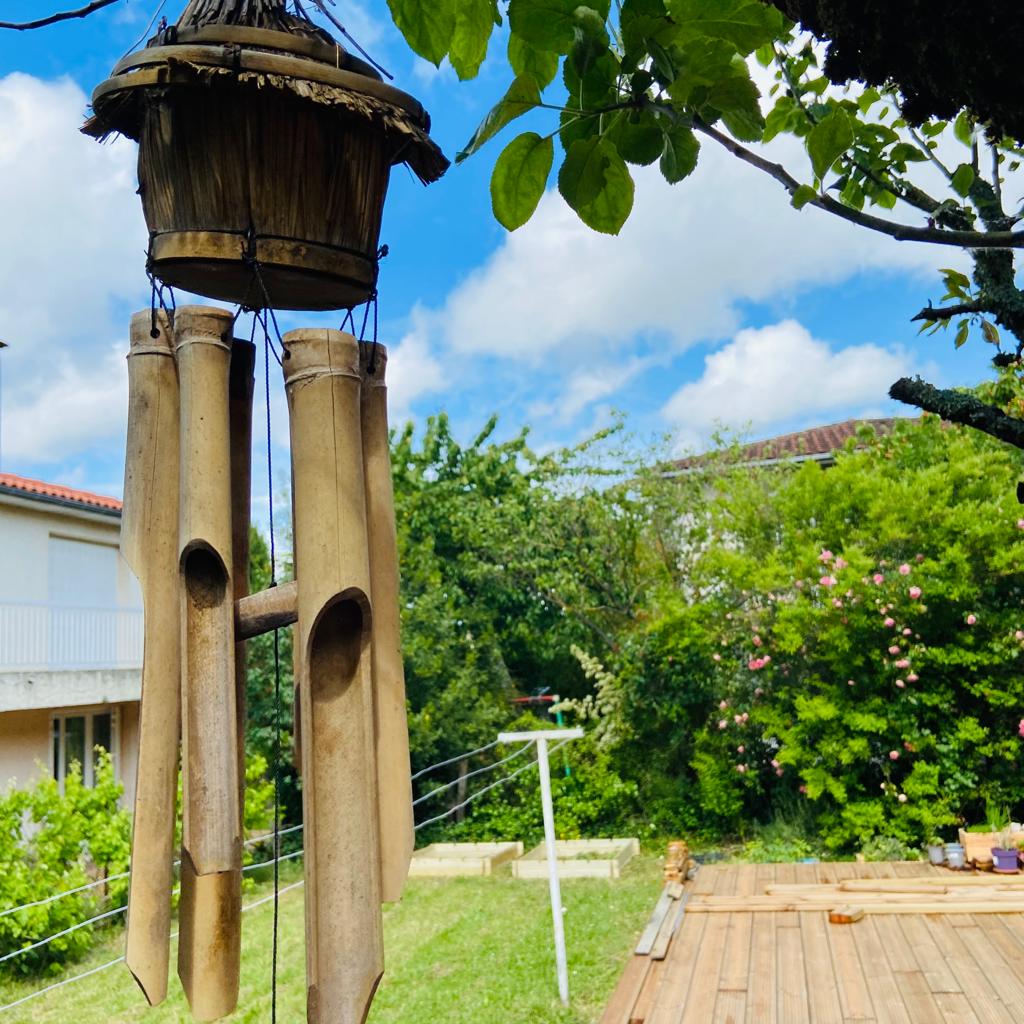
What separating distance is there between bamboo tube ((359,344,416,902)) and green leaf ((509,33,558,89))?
80 cm

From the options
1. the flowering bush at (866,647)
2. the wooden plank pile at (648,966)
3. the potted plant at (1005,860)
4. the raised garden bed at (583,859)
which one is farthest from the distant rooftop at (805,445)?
the wooden plank pile at (648,966)

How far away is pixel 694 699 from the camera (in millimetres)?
9375

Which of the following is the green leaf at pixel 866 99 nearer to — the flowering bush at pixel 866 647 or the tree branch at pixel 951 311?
the tree branch at pixel 951 311

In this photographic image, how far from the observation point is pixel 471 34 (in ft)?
3.05

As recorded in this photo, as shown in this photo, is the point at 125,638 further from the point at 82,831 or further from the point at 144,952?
the point at 144,952

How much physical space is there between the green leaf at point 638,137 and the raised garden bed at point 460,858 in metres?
8.63

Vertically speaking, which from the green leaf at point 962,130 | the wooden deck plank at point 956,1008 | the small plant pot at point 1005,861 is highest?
the green leaf at point 962,130

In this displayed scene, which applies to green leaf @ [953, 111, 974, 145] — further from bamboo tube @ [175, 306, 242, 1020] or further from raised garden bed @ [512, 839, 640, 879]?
raised garden bed @ [512, 839, 640, 879]

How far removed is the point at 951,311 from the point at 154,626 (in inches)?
45.9

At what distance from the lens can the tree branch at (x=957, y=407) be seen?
1.26m

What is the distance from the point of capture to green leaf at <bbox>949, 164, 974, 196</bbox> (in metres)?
1.42

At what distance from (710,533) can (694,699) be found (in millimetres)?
1983

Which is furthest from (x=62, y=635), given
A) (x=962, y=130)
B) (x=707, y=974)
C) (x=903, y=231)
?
(x=903, y=231)

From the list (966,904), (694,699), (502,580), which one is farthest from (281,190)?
(502,580)
